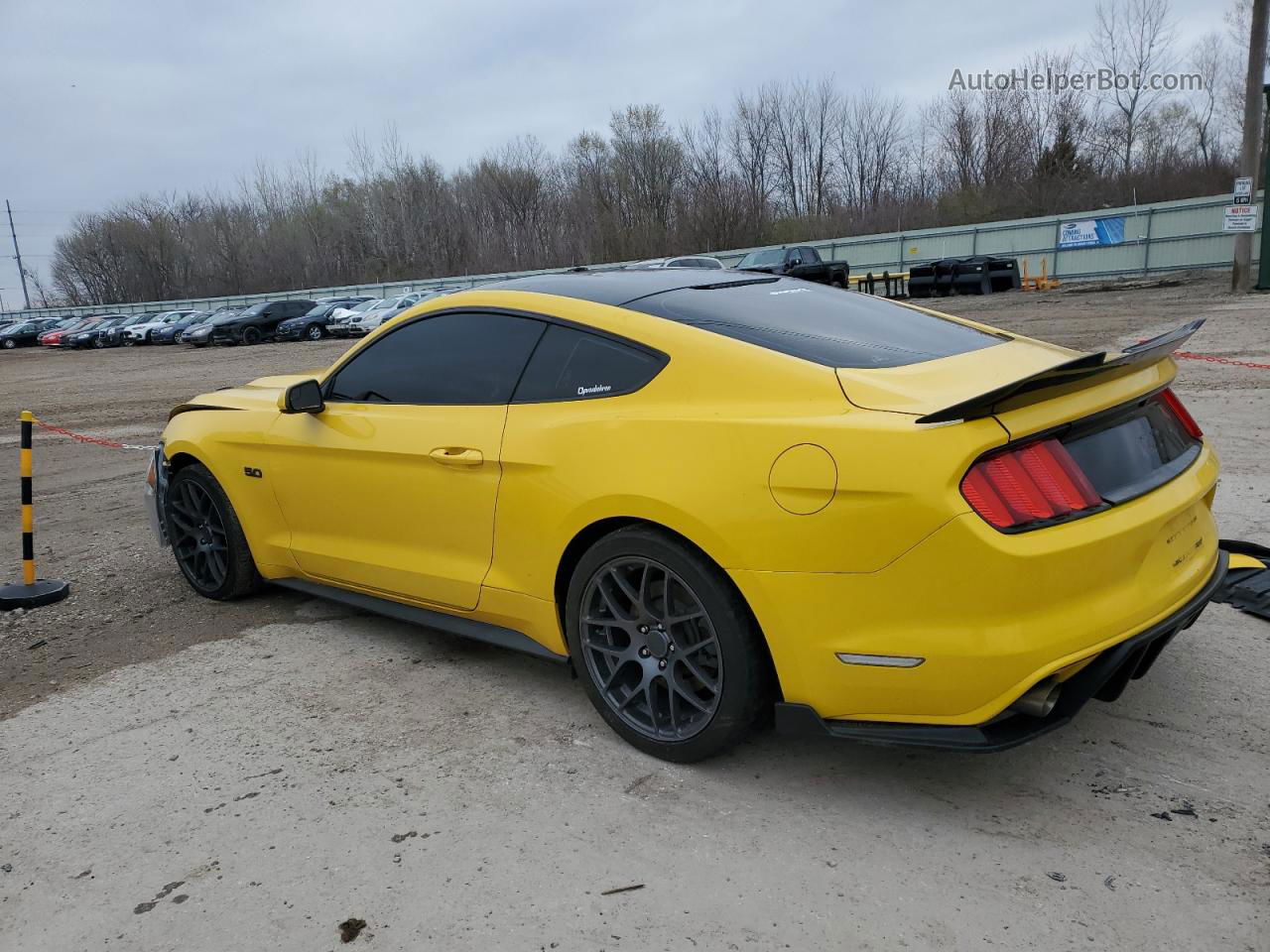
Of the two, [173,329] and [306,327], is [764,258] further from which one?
[173,329]

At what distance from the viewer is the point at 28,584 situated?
5277 millimetres

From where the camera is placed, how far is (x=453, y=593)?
370cm

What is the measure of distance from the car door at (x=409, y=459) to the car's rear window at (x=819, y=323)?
60cm

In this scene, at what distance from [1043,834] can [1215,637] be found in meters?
1.71

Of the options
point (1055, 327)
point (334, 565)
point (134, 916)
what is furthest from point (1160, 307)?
point (134, 916)

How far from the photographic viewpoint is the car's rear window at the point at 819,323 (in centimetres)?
310

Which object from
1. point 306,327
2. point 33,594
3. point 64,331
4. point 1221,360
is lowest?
point 1221,360

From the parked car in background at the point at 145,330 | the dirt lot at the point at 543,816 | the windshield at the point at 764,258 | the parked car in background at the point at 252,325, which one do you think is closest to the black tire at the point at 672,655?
the dirt lot at the point at 543,816

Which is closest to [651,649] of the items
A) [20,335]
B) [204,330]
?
[204,330]

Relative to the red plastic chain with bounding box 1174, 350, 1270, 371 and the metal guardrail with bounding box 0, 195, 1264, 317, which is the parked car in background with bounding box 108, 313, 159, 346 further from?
the red plastic chain with bounding box 1174, 350, 1270, 371

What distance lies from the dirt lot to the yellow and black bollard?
0.71 meters

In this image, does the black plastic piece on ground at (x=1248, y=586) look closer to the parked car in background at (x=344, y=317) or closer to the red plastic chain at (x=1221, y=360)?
the red plastic chain at (x=1221, y=360)

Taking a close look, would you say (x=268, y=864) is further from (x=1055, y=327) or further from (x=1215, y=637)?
(x=1055, y=327)

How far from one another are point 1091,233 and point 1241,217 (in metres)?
13.1
